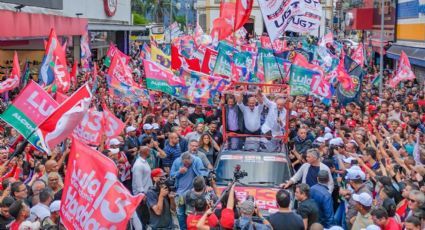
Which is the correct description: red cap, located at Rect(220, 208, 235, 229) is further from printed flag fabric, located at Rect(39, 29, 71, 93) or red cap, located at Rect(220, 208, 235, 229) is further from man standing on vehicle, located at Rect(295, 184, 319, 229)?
printed flag fabric, located at Rect(39, 29, 71, 93)

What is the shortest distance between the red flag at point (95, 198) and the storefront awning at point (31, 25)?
617 inches

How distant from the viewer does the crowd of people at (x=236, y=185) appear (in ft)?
25.4

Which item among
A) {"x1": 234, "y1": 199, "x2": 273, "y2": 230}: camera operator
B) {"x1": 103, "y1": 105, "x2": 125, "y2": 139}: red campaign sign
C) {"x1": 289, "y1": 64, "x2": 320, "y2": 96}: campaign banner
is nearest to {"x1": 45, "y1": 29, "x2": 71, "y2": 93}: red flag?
{"x1": 103, "y1": 105, "x2": 125, "y2": 139}: red campaign sign

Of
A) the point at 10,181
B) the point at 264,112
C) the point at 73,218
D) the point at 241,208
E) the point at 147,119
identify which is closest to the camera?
the point at 73,218

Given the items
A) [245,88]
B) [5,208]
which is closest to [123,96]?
[245,88]

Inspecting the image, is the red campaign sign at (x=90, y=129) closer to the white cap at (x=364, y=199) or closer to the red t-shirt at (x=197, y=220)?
the red t-shirt at (x=197, y=220)

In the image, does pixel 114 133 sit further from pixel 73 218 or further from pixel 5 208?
pixel 73 218

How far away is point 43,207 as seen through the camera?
7969mm

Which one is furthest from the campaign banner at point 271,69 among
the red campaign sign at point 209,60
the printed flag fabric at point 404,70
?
the printed flag fabric at point 404,70

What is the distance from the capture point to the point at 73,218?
6727 mm

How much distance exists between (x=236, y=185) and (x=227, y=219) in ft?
9.48

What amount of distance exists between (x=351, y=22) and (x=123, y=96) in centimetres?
4751

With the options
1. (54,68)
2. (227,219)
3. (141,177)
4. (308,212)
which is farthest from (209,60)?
(227,219)

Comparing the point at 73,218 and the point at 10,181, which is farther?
the point at 10,181
